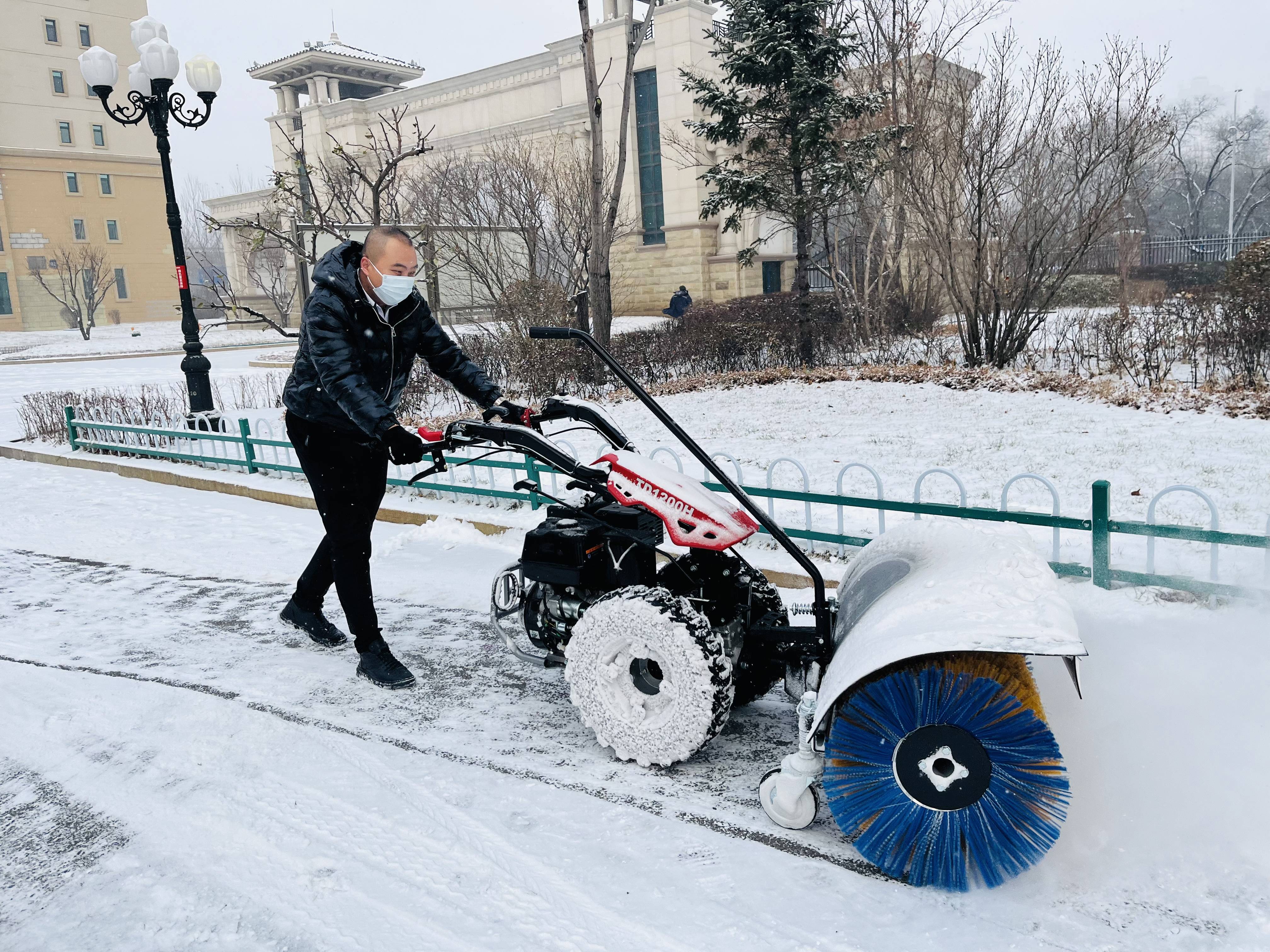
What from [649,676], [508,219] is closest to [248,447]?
[649,676]

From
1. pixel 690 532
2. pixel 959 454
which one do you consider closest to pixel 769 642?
pixel 690 532

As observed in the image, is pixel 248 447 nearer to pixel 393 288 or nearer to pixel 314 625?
pixel 314 625

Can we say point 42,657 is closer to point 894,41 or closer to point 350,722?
point 350,722

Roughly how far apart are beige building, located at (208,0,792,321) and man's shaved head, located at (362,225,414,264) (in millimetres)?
26743

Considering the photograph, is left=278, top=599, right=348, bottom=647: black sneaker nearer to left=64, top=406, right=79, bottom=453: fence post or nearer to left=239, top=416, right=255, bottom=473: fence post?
left=239, top=416, right=255, bottom=473: fence post

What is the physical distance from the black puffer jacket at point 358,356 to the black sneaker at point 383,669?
0.97 metres

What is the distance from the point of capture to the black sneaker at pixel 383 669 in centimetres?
379

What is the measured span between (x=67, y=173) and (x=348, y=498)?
58.7 m

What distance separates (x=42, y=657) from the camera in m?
4.27

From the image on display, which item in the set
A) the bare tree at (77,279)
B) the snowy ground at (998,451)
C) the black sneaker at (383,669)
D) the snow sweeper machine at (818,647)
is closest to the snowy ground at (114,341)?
the bare tree at (77,279)

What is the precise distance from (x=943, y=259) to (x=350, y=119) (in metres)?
40.5

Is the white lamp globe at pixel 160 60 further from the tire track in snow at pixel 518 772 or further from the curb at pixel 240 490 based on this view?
the tire track in snow at pixel 518 772

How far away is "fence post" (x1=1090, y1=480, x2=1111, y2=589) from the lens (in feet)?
13.7

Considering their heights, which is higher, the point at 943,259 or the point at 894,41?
the point at 894,41
